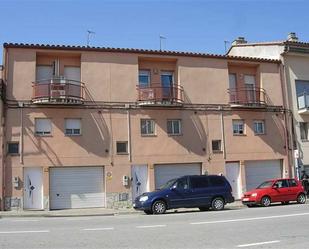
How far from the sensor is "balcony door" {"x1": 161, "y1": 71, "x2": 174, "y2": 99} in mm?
27766

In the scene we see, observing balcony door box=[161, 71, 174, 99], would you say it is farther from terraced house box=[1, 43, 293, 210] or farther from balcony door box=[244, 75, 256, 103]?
balcony door box=[244, 75, 256, 103]

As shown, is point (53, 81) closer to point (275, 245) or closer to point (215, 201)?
point (215, 201)

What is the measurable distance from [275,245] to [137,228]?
4619 mm

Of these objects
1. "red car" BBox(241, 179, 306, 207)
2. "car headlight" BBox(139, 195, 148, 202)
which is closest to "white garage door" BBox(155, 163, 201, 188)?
"red car" BBox(241, 179, 306, 207)

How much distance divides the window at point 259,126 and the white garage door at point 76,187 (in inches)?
411

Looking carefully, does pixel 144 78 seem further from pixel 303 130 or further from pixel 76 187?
pixel 303 130

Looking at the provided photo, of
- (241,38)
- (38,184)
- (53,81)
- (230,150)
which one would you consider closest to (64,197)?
(38,184)

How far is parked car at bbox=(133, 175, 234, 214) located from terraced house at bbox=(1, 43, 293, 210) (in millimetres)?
5552

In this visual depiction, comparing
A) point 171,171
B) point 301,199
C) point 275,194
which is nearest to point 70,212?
point 171,171

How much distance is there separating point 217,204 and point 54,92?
34.7ft

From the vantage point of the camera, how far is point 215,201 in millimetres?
21734

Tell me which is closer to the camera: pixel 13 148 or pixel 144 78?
pixel 13 148

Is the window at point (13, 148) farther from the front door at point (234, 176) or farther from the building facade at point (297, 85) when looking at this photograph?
the building facade at point (297, 85)

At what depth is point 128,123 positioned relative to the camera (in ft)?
87.9
